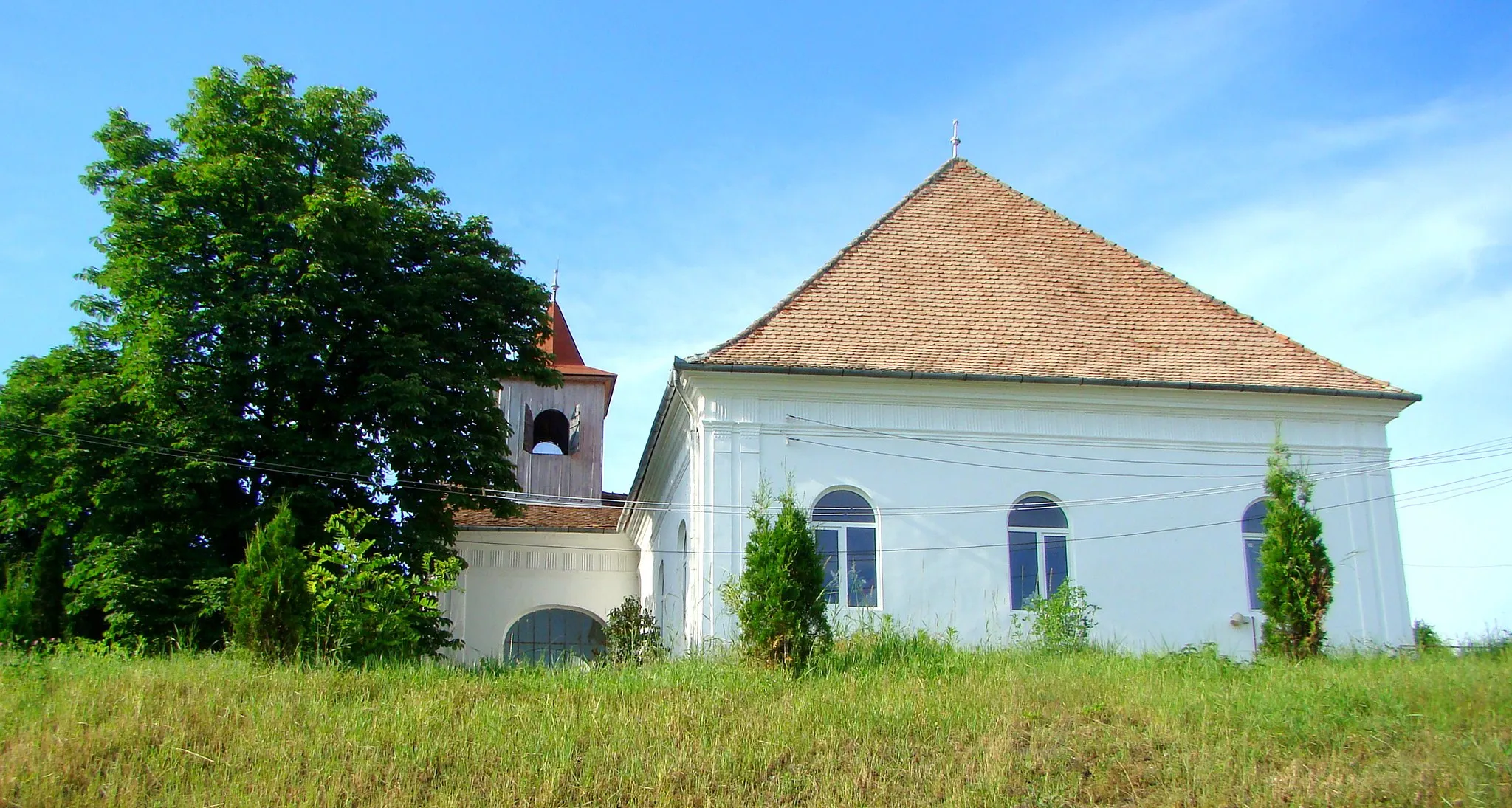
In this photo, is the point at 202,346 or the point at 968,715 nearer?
the point at 968,715

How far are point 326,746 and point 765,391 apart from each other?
9.02m

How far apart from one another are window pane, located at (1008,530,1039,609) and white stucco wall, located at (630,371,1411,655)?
7.9 inches

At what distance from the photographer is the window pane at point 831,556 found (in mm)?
17859

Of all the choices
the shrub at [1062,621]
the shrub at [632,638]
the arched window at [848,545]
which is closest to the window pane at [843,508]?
the arched window at [848,545]

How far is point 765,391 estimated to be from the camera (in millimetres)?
18438

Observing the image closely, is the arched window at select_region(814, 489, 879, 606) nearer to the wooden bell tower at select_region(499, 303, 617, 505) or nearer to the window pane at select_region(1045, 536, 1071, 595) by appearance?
the window pane at select_region(1045, 536, 1071, 595)

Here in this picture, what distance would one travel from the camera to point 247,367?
65.0ft

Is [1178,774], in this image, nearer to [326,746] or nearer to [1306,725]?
[1306,725]

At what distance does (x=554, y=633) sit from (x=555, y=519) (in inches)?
114

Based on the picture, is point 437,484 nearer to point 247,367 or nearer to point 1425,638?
point 247,367

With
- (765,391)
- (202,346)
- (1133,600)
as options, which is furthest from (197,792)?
(1133,600)

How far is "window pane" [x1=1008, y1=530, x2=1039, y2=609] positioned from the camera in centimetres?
1833

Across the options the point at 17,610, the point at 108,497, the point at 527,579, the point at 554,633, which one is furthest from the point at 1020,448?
the point at 17,610

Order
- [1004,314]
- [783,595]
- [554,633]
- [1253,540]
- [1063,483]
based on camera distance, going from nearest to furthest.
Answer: [783,595] < [1063,483] < [1253,540] < [1004,314] < [554,633]
